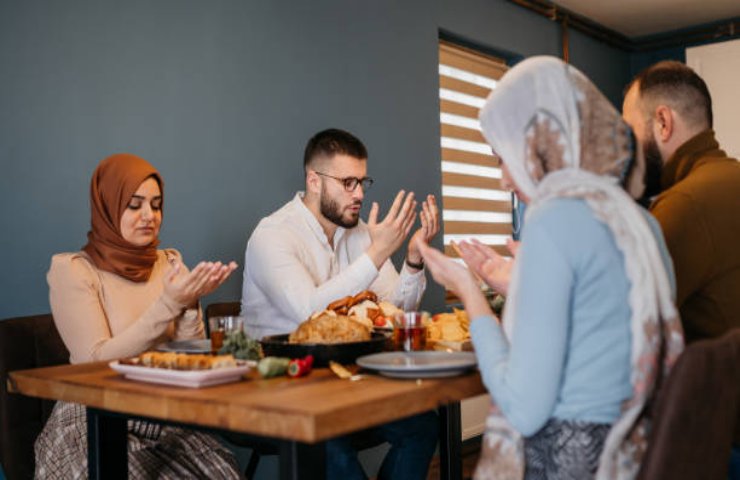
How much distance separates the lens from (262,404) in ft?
3.95

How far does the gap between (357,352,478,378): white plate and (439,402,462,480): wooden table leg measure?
0.48 meters

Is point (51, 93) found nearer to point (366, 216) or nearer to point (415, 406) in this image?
point (366, 216)

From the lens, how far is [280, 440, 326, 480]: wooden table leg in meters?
1.24

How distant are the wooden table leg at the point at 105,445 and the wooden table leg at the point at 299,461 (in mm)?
531

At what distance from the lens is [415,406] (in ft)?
4.33

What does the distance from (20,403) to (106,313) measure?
0.34 metres

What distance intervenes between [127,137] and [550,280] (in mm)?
1949

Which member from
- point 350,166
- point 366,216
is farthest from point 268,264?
point 366,216

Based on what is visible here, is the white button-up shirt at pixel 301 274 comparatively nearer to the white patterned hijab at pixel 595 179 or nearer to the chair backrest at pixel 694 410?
the white patterned hijab at pixel 595 179

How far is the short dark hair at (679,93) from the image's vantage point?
6.85 ft

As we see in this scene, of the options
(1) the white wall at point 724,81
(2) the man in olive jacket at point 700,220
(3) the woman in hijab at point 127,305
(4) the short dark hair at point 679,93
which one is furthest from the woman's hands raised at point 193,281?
(1) the white wall at point 724,81

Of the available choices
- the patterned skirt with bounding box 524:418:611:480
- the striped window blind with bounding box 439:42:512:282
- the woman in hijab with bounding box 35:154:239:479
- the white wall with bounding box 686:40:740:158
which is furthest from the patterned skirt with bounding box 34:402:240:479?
the white wall with bounding box 686:40:740:158

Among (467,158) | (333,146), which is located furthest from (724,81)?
(333,146)

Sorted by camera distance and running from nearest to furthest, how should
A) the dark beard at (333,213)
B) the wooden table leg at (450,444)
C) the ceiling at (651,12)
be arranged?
the wooden table leg at (450,444)
the dark beard at (333,213)
the ceiling at (651,12)
